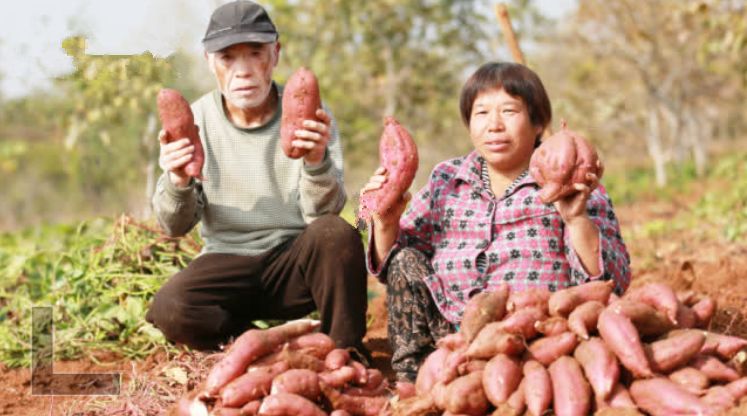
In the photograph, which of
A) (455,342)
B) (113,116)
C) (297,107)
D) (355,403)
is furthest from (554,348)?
(113,116)

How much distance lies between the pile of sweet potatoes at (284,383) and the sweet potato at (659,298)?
0.78 m

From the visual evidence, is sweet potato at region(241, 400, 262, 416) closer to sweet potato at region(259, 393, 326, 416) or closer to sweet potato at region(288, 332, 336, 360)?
sweet potato at region(259, 393, 326, 416)

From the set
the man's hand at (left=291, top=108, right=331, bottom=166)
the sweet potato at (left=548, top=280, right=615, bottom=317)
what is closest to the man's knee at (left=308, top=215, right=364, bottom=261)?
the man's hand at (left=291, top=108, right=331, bottom=166)

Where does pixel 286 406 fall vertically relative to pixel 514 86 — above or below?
below

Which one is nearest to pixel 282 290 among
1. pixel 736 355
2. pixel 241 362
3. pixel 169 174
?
pixel 169 174

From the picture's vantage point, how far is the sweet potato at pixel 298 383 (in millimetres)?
2197

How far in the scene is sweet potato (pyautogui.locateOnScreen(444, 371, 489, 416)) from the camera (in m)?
2.03

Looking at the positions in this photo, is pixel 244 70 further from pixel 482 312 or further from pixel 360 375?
pixel 482 312

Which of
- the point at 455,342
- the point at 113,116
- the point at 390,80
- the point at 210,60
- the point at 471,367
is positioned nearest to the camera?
the point at 471,367

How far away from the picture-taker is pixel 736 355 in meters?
2.13

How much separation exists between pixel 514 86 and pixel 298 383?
1216 mm

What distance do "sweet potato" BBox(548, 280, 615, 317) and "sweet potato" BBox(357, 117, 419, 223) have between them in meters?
0.66

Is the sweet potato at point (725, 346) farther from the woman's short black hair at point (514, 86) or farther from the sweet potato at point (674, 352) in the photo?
the woman's short black hair at point (514, 86)

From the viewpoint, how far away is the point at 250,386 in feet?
7.20
